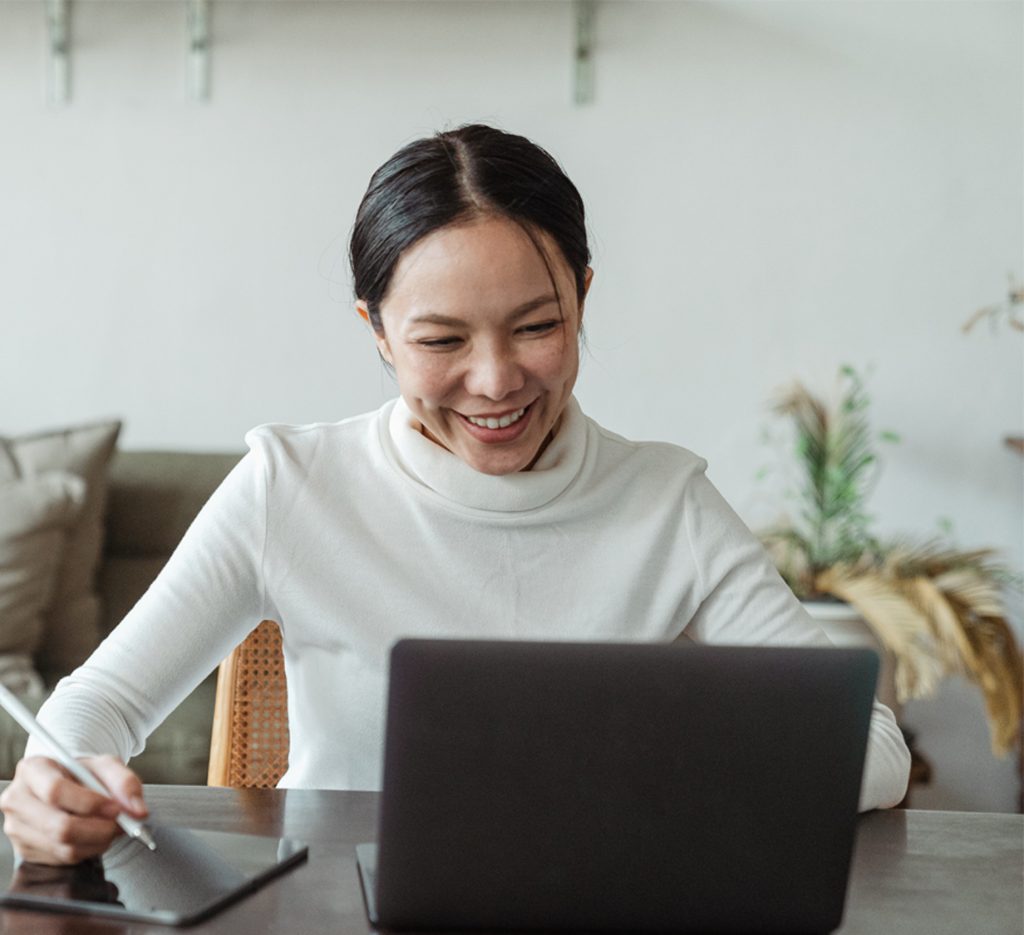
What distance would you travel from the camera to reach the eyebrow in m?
1.20

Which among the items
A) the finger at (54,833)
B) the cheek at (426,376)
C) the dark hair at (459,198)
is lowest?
the finger at (54,833)

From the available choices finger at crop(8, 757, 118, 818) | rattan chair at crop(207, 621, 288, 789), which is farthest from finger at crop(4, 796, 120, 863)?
rattan chair at crop(207, 621, 288, 789)

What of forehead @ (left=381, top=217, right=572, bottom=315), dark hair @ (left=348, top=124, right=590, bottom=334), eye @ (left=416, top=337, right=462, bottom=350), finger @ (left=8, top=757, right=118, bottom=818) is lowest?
finger @ (left=8, top=757, right=118, bottom=818)

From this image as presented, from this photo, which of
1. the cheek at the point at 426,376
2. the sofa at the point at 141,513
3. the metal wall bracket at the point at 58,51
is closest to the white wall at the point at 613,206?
the metal wall bracket at the point at 58,51

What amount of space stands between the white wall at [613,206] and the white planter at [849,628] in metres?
0.37

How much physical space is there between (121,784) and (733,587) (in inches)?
25.7

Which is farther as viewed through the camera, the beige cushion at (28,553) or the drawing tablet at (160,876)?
the beige cushion at (28,553)

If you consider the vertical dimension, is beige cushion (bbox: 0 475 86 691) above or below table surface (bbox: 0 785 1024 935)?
below

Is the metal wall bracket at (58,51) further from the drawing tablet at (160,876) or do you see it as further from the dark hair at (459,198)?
the drawing tablet at (160,876)

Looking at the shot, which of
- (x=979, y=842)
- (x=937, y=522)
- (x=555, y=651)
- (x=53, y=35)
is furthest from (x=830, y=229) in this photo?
(x=555, y=651)

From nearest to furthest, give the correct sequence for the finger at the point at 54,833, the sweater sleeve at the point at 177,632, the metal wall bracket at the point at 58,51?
the finger at the point at 54,833
the sweater sleeve at the point at 177,632
the metal wall bracket at the point at 58,51

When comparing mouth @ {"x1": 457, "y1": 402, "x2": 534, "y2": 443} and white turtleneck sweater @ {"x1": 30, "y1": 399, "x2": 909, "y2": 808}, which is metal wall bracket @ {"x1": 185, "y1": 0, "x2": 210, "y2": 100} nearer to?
white turtleneck sweater @ {"x1": 30, "y1": 399, "x2": 909, "y2": 808}

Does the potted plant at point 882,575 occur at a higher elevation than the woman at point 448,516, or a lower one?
lower

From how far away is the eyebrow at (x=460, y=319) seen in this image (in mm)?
1201
